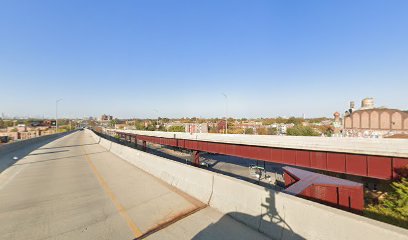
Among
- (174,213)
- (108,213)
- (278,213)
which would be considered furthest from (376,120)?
(108,213)

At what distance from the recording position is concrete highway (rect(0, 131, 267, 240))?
6.60 metres

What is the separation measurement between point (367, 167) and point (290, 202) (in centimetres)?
1266

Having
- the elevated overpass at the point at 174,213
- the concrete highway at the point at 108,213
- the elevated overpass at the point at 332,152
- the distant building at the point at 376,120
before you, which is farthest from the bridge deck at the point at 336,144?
the distant building at the point at 376,120

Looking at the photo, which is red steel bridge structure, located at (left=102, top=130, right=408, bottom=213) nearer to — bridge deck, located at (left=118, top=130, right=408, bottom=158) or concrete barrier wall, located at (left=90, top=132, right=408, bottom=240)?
bridge deck, located at (left=118, top=130, right=408, bottom=158)

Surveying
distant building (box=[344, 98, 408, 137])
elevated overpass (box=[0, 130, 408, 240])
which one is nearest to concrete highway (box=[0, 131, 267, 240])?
elevated overpass (box=[0, 130, 408, 240])

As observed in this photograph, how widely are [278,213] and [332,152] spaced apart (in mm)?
13285

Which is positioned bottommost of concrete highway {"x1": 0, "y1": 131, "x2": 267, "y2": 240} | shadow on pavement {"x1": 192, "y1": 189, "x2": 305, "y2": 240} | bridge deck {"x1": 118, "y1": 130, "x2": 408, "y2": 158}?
concrete highway {"x1": 0, "y1": 131, "x2": 267, "y2": 240}

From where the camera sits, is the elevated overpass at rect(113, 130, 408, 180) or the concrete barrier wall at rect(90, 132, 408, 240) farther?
the elevated overpass at rect(113, 130, 408, 180)

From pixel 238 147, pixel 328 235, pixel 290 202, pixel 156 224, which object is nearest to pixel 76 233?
pixel 156 224

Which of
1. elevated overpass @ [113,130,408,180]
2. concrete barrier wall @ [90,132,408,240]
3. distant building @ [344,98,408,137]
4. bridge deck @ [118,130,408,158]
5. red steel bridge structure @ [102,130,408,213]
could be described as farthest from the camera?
distant building @ [344,98,408,137]

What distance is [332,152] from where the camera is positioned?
56.7 ft

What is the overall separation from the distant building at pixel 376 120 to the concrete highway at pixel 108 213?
71505mm

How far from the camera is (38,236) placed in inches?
257

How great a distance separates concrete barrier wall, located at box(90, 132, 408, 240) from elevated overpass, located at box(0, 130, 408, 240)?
14 millimetres
